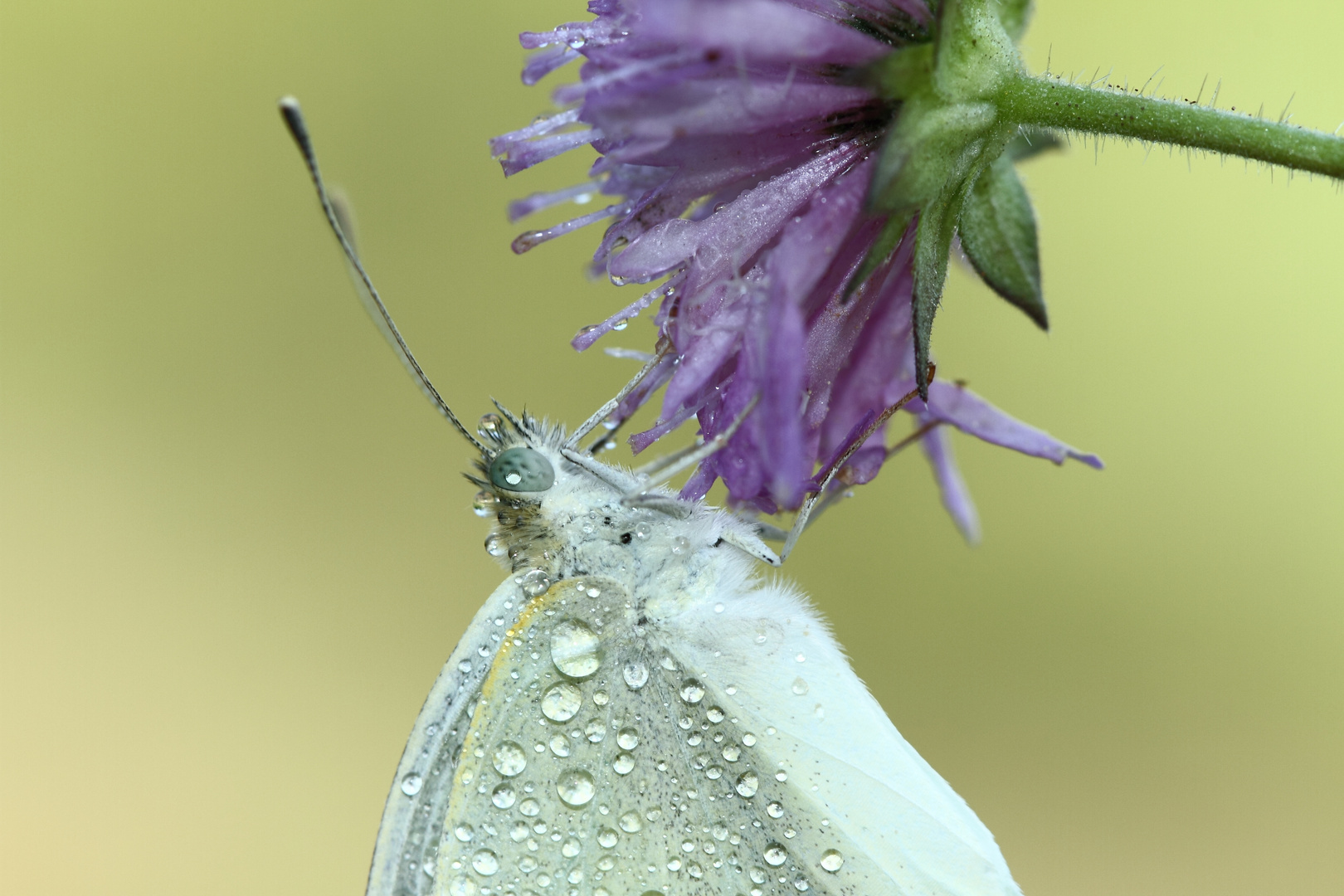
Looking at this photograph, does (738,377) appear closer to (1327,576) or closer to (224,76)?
(1327,576)

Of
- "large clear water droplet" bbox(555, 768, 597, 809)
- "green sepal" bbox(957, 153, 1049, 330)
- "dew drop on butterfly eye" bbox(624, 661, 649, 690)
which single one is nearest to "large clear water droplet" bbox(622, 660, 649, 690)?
"dew drop on butterfly eye" bbox(624, 661, 649, 690)

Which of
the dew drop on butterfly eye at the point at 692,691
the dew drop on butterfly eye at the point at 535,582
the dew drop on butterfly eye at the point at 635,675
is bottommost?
the dew drop on butterfly eye at the point at 692,691

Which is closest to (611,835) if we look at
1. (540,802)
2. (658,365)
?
(540,802)

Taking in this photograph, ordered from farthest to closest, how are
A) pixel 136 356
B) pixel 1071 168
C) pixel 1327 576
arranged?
pixel 136 356 → pixel 1071 168 → pixel 1327 576

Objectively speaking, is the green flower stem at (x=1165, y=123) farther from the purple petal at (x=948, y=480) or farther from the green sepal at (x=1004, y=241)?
the purple petal at (x=948, y=480)

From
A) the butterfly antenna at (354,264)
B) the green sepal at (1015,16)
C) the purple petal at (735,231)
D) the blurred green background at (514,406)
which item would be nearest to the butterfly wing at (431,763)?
the butterfly antenna at (354,264)

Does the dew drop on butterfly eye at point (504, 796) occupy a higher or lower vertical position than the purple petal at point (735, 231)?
lower

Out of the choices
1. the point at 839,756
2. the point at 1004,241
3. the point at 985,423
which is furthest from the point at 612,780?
the point at 1004,241
